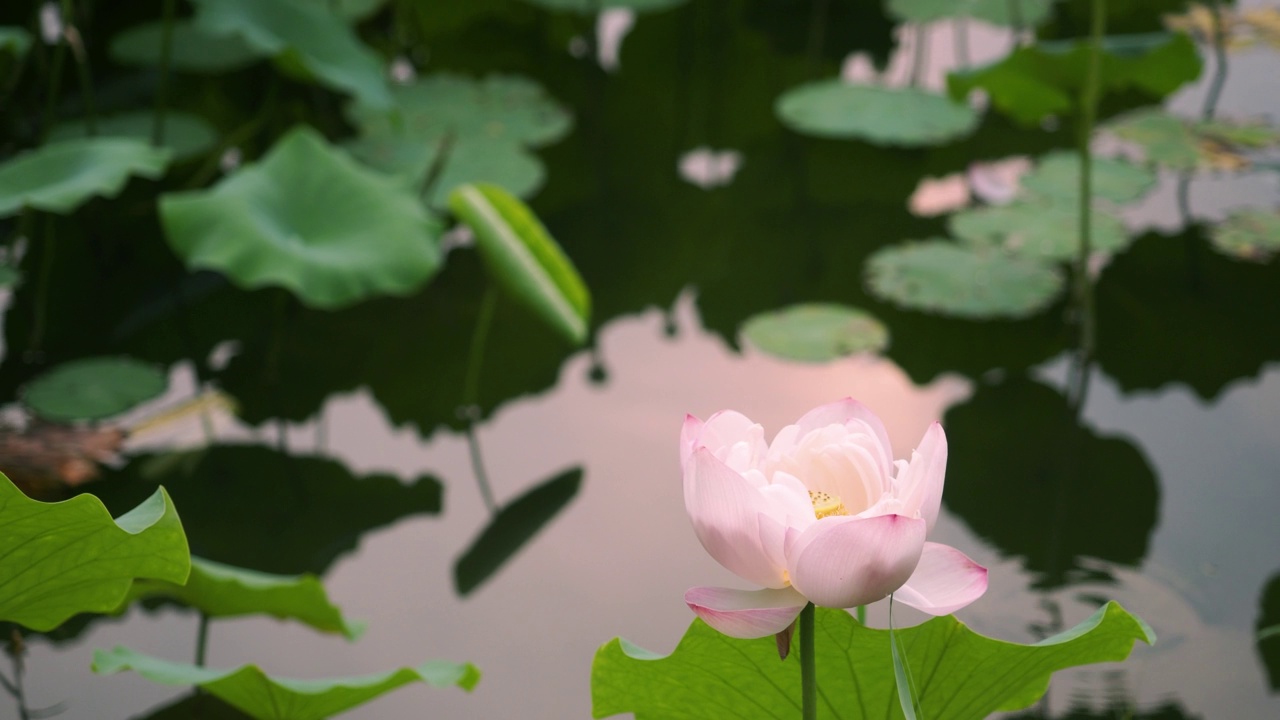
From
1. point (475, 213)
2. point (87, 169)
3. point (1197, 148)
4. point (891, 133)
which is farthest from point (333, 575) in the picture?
point (1197, 148)

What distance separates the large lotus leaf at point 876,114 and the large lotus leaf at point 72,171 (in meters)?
1.22

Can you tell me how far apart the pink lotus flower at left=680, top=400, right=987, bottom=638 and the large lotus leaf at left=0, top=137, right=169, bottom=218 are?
1227mm

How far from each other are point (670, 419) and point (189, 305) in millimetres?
837

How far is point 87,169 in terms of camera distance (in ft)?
5.42

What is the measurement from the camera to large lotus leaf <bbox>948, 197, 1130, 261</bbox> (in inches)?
76.7

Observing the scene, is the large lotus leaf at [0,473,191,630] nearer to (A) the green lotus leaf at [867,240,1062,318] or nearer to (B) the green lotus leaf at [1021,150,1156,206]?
(A) the green lotus leaf at [867,240,1062,318]

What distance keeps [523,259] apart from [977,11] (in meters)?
1.69

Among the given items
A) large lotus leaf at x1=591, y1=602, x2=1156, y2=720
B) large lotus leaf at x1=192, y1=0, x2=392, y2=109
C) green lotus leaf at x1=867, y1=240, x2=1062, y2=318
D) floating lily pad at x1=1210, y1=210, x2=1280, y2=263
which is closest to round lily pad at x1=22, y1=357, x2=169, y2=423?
large lotus leaf at x1=192, y1=0, x2=392, y2=109

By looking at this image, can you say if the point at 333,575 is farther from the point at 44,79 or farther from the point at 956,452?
the point at 44,79

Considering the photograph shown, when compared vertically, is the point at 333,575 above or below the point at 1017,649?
below

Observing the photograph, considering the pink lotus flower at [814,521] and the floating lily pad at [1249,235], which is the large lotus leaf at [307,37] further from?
the pink lotus flower at [814,521]

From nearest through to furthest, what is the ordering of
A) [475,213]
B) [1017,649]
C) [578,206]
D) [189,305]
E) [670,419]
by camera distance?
1. [1017,649]
2. [475,213]
3. [670,419]
4. [189,305]
5. [578,206]

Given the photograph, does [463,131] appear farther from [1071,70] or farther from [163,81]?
[1071,70]

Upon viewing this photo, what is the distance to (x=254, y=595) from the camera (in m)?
1.02
